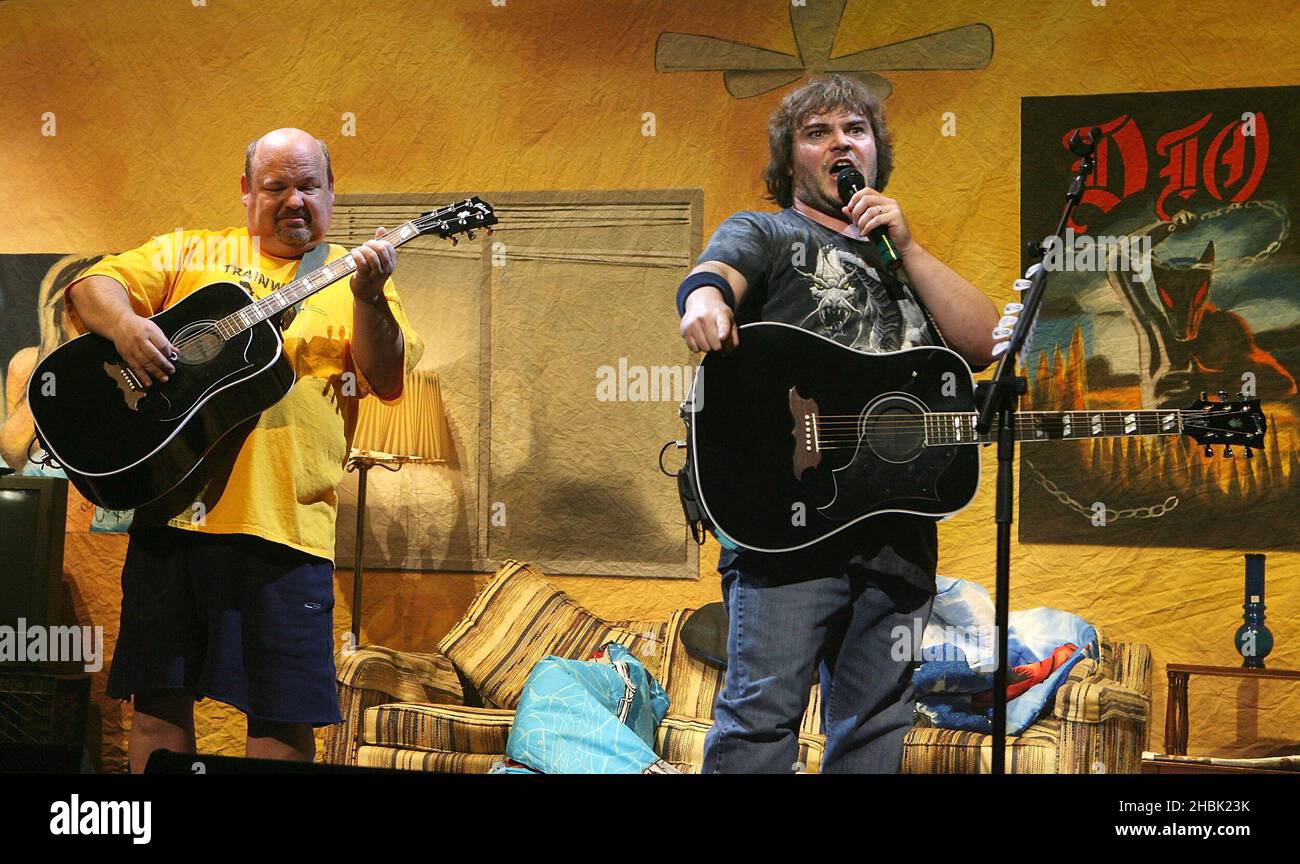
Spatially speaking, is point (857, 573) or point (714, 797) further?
point (857, 573)

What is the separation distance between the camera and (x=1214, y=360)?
12.9ft

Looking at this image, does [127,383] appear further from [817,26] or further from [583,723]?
[817,26]

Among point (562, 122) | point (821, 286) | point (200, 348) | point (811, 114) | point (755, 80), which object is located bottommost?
point (200, 348)

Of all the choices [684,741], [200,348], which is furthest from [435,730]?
[200,348]

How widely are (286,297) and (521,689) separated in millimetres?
1480

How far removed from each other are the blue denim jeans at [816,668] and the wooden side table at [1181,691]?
1578 mm

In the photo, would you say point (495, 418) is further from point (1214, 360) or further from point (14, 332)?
point (1214, 360)

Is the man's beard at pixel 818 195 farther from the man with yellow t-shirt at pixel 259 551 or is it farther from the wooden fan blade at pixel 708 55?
the wooden fan blade at pixel 708 55

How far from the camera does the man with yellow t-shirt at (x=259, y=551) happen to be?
2854mm

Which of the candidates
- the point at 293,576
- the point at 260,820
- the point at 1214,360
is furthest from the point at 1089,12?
Result: the point at 260,820

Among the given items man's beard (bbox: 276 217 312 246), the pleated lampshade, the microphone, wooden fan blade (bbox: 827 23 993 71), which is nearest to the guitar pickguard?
the microphone

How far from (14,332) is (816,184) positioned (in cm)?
332

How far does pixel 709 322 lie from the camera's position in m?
2.44

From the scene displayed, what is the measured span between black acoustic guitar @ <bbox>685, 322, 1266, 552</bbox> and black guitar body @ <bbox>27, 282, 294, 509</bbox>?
3.59 ft
